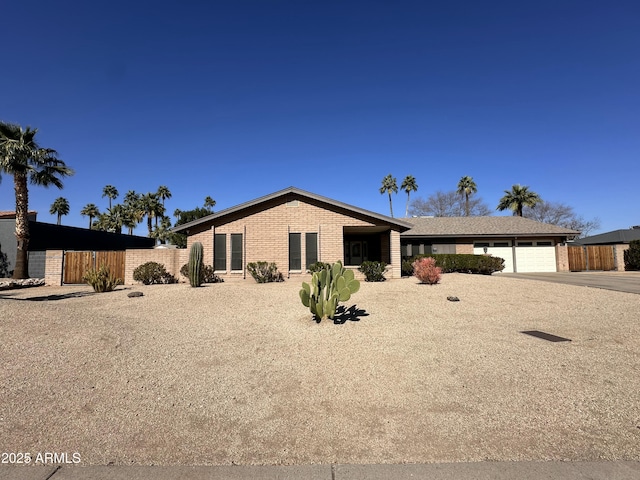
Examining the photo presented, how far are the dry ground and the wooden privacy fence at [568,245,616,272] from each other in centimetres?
2106

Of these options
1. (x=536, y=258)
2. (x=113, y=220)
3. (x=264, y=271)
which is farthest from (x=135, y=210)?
(x=536, y=258)

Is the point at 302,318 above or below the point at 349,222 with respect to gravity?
below

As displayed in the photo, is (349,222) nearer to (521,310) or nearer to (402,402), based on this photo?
(521,310)

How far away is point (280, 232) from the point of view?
18.1m

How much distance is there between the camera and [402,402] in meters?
4.35

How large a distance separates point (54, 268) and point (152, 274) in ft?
24.8

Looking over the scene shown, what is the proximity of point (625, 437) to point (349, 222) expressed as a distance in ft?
50.7

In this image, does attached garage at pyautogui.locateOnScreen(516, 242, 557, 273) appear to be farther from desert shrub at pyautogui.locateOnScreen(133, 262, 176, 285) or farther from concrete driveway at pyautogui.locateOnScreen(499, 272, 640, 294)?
desert shrub at pyautogui.locateOnScreen(133, 262, 176, 285)

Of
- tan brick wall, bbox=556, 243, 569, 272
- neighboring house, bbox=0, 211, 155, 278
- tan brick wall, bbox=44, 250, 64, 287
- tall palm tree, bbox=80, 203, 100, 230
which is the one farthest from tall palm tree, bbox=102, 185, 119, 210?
tan brick wall, bbox=556, 243, 569, 272

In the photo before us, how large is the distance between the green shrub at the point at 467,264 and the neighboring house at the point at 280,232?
139 inches

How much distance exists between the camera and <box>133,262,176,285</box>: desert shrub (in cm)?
1723

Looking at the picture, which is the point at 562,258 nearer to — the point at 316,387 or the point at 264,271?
the point at 264,271

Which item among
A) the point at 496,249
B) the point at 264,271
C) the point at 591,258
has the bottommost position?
the point at 264,271

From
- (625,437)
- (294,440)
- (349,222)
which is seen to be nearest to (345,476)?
(294,440)
